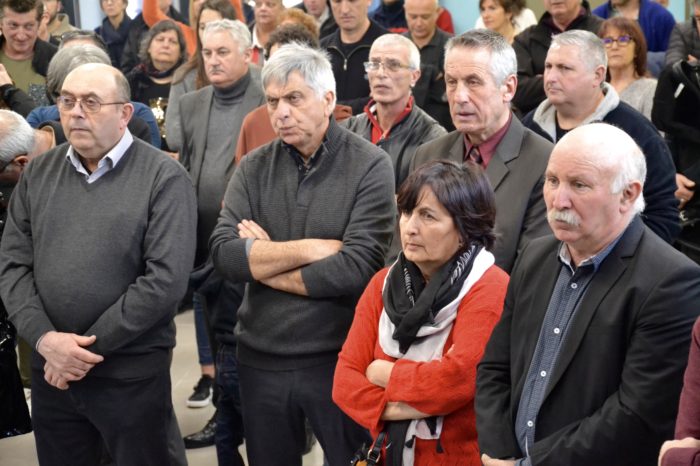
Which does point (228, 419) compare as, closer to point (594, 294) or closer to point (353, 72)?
point (594, 294)

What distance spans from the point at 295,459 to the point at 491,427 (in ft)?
3.10

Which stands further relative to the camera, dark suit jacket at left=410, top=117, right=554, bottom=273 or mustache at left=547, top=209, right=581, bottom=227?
dark suit jacket at left=410, top=117, right=554, bottom=273

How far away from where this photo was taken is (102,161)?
3.29m

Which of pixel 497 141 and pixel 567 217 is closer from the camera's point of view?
pixel 567 217

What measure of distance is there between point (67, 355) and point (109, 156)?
654mm

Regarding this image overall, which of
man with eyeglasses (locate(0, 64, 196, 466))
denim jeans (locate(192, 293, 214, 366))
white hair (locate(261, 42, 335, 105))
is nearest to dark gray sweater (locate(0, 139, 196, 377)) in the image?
man with eyeglasses (locate(0, 64, 196, 466))

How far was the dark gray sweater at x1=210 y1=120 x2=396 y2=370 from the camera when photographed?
311cm

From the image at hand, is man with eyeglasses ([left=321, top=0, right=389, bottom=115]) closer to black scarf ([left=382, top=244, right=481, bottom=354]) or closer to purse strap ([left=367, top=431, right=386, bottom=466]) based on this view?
black scarf ([left=382, top=244, right=481, bottom=354])

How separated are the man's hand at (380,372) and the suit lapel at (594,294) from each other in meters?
0.48

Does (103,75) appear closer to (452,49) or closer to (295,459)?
(452,49)

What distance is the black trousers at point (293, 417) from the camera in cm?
315

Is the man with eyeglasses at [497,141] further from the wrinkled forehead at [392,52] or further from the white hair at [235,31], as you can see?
the white hair at [235,31]

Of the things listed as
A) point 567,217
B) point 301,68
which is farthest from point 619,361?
point 301,68

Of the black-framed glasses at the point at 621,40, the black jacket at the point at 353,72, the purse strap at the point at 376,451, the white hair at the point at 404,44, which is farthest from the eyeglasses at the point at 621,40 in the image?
the purse strap at the point at 376,451
